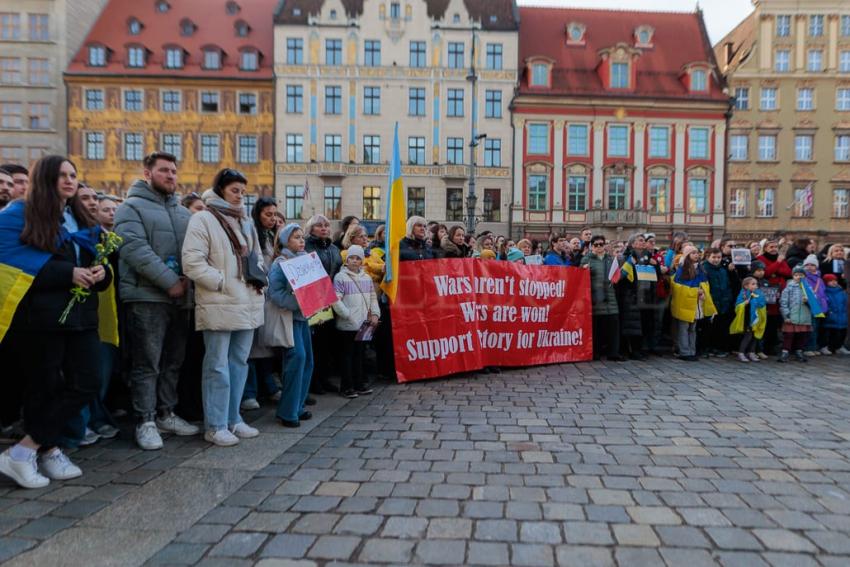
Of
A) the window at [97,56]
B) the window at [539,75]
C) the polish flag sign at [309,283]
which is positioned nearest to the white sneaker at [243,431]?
the polish flag sign at [309,283]

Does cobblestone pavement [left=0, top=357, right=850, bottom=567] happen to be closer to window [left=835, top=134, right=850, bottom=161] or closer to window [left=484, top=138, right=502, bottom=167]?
window [left=484, top=138, right=502, bottom=167]

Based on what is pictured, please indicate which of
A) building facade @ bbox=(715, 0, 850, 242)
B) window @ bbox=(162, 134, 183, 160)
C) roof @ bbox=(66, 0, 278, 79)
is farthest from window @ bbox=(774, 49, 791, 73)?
window @ bbox=(162, 134, 183, 160)

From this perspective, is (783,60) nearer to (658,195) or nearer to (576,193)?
(658,195)

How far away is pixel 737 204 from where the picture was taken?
1515 inches

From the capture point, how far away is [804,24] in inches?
1512

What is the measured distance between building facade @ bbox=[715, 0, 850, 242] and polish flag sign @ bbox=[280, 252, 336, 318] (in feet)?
126

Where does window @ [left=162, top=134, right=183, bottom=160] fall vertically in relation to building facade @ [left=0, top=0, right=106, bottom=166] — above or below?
below

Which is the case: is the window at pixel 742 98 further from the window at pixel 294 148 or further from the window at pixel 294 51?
the window at pixel 294 148

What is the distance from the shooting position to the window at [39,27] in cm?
3700

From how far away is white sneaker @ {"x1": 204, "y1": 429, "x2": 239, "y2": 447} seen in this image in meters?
4.64

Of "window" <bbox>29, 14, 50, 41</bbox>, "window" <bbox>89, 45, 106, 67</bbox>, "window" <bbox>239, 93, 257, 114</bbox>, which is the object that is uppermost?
"window" <bbox>29, 14, 50, 41</bbox>

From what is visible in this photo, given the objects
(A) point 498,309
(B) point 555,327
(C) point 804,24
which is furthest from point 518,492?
(C) point 804,24

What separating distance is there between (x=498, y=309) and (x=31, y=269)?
18.8 ft

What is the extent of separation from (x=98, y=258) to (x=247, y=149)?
35.4 metres
